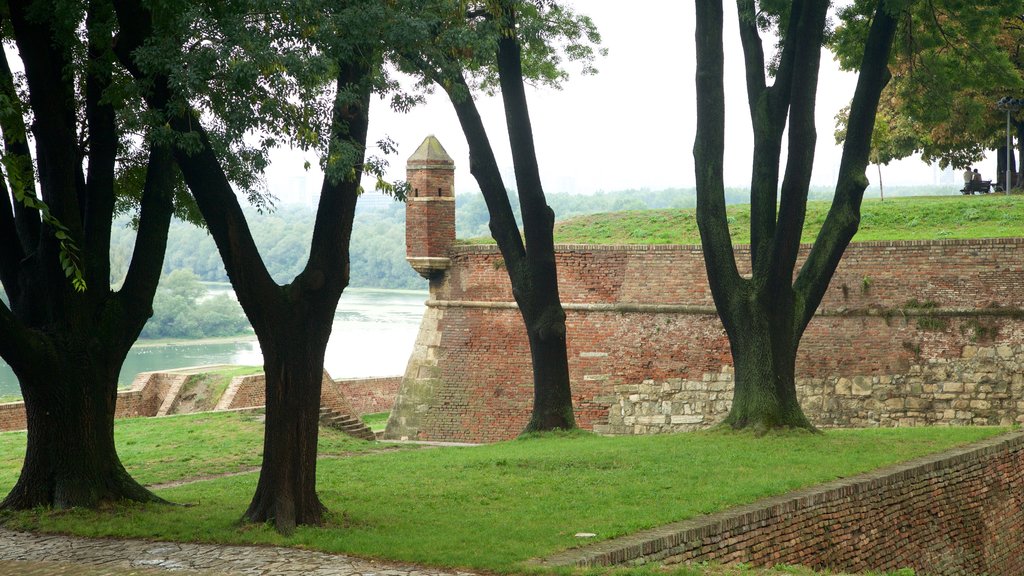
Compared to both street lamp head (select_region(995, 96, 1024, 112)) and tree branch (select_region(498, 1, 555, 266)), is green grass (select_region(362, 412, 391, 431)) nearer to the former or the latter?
tree branch (select_region(498, 1, 555, 266))

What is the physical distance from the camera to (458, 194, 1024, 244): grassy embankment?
19797 millimetres

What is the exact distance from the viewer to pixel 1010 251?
58.3 feet

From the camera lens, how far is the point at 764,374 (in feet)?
47.7

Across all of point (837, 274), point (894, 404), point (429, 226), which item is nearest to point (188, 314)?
point (429, 226)

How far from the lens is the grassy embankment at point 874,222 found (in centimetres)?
1980

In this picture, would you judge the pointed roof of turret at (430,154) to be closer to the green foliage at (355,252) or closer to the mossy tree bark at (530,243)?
the mossy tree bark at (530,243)

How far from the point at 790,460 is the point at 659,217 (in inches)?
469

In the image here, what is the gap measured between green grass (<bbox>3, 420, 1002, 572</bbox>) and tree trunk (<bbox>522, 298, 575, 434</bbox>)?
2.18ft

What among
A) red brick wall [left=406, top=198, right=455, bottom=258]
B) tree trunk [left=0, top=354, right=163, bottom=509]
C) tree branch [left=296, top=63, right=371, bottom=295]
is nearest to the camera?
tree branch [left=296, top=63, right=371, bottom=295]

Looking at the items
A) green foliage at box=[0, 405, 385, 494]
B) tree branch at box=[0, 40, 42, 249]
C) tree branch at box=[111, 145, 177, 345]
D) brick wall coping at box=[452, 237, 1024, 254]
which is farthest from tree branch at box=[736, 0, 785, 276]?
tree branch at box=[0, 40, 42, 249]

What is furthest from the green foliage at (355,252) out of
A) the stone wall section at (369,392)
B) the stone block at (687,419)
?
the stone block at (687,419)

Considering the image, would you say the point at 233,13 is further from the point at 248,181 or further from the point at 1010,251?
the point at 1010,251

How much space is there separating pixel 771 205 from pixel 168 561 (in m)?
9.09

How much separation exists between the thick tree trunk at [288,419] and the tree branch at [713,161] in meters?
7.00
